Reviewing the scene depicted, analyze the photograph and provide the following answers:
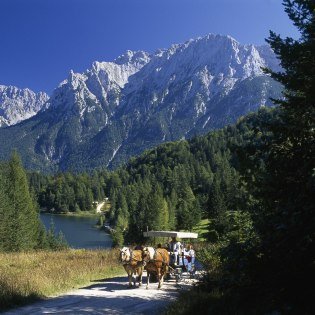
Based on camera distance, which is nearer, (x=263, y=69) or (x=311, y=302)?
(x=311, y=302)

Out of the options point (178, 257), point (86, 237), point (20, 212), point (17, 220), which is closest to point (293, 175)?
point (178, 257)

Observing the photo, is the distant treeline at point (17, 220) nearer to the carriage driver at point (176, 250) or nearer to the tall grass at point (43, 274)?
the tall grass at point (43, 274)

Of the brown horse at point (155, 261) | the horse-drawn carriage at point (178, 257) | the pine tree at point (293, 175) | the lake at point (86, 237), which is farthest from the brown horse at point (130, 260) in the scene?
the lake at point (86, 237)

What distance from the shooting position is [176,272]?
22578 millimetres

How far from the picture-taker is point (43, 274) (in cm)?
1897

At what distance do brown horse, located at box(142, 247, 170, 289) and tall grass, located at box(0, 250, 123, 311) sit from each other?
3.15 m

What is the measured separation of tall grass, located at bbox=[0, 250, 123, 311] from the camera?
14883 millimetres

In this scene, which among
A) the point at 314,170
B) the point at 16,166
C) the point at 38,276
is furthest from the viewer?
the point at 16,166

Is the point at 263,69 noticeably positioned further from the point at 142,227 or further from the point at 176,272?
the point at 142,227

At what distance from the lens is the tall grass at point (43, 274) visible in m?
14.9

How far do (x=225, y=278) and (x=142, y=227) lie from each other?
289 feet

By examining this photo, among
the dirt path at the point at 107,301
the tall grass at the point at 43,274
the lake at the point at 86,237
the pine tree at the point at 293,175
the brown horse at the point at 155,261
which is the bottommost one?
the lake at the point at 86,237

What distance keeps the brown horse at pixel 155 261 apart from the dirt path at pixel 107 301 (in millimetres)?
720

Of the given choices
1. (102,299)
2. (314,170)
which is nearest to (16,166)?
(102,299)
